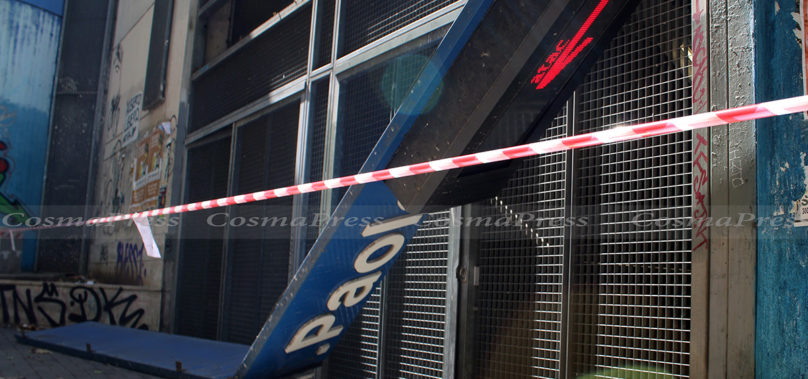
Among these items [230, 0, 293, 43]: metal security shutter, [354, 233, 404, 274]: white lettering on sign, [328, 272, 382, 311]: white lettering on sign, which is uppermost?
[230, 0, 293, 43]: metal security shutter

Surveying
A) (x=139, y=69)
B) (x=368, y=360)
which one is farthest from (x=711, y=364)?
(x=139, y=69)

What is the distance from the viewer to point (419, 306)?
4578 millimetres

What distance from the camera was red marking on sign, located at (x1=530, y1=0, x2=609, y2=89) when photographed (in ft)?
9.12

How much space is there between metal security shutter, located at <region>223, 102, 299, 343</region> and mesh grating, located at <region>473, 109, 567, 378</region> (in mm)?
2938

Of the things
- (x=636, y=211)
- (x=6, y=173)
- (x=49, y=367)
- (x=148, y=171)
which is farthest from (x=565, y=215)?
(x=6, y=173)

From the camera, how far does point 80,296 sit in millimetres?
8742

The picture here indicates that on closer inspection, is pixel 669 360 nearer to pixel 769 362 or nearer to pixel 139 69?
pixel 769 362

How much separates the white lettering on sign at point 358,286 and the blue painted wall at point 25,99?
37.5 feet

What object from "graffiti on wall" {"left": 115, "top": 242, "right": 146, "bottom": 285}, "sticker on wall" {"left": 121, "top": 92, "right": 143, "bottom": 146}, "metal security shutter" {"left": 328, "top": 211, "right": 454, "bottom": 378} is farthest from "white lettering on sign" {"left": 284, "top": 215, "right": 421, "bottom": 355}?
"sticker on wall" {"left": 121, "top": 92, "right": 143, "bottom": 146}

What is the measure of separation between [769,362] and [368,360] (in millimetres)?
3184

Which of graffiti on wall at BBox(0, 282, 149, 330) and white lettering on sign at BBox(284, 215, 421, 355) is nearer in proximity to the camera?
white lettering on sign at BBox(284, 215, 421, 355)

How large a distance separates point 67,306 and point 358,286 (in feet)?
22.7

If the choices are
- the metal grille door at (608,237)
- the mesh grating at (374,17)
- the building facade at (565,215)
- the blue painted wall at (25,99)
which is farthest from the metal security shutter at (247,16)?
the blue painted wall at (25,99)

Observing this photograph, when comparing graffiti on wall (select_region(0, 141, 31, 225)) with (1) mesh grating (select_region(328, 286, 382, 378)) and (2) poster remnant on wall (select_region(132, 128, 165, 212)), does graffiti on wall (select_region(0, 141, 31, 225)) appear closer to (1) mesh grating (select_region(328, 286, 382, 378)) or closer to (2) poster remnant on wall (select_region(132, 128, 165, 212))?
(2) poster remnant on wall (select_region(132, 128, 165, 212))
